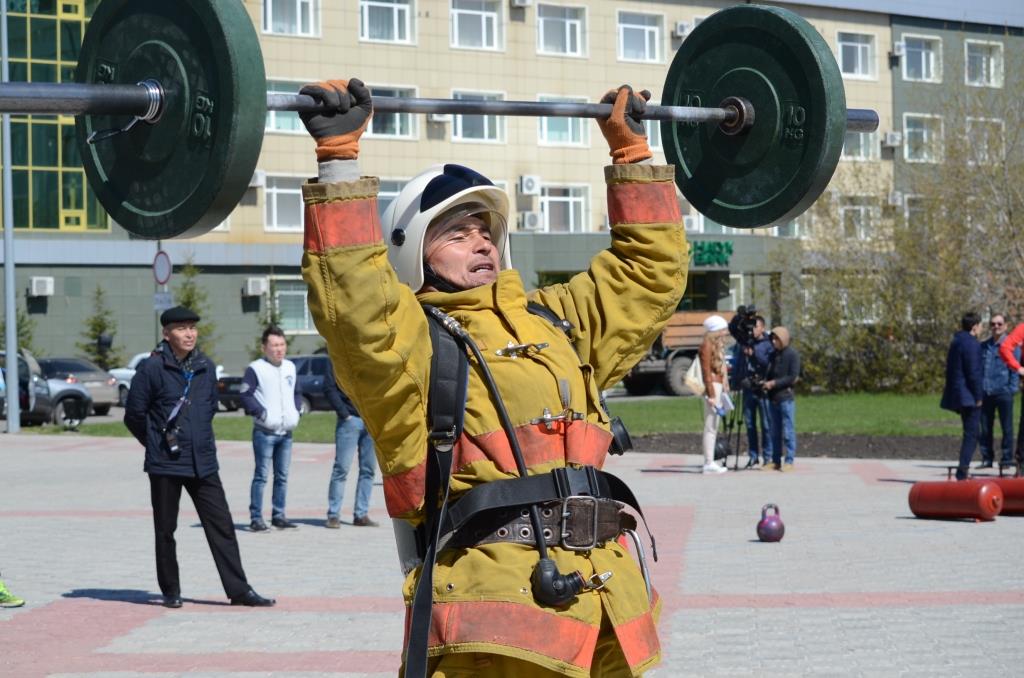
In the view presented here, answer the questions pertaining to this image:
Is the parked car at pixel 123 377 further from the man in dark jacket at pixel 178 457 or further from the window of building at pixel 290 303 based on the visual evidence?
the man in dark jacket at pixel 178 457

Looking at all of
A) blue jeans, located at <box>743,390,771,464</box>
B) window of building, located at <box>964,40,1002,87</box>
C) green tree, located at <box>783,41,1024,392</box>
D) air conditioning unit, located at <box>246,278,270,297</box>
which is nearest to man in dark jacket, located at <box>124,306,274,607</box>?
blue jeans, located at <box>743,390,771,464</box>

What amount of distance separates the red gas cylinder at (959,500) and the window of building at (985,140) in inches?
886

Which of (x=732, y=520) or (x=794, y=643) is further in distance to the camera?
(x=732, y=520)

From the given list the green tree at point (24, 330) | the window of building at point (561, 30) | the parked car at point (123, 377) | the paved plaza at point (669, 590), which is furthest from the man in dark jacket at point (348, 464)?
the window of building at point (561, 30)

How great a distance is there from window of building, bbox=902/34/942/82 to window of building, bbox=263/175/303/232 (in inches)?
943

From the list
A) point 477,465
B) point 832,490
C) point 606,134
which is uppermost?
point 606,134

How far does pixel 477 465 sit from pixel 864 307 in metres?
34.1

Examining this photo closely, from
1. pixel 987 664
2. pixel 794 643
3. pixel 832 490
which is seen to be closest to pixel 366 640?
pixel 794 643

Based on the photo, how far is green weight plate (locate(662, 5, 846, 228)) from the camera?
4.73 m

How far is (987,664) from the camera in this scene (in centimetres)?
776

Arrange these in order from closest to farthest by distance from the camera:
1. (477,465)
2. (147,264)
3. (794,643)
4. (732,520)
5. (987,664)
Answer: (477,465), (987,664), (794,643), (732,520), (147,264)

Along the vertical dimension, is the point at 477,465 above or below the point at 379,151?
below

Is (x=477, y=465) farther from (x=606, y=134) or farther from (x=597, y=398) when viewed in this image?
(x=606, y=134)

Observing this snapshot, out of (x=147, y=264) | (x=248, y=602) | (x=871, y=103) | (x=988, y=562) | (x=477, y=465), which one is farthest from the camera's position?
(x=871, y=103)
